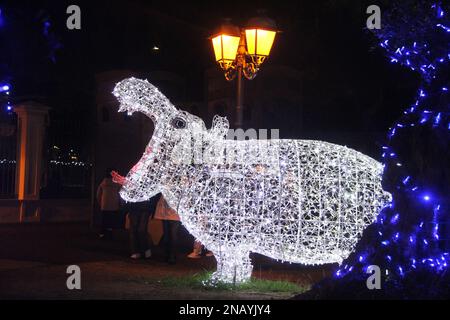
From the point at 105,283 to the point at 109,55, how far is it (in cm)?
1148

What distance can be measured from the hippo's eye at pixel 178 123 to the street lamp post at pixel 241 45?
186 centimetres

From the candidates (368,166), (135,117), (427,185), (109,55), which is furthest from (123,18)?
(427,185)

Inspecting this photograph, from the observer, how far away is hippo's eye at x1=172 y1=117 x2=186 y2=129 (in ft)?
27.8


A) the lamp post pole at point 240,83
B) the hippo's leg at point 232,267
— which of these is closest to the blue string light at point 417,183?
the hippo's leg at point 232,267

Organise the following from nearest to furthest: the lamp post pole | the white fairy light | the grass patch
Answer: the white fairy light, the grass patch, the lamp post pole

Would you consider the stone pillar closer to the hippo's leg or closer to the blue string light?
the hippo's leg

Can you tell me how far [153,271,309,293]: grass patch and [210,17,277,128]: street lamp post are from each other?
102 inches

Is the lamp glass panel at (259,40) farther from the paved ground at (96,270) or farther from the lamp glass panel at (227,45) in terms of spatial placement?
the paved ground at (96,270)

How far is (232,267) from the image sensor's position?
8430mm

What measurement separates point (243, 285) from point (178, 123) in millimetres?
2168

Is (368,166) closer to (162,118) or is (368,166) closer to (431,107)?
(431,107)

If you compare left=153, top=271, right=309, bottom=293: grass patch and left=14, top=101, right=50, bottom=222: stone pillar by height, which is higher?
left=14, top=101, right=50, bottom=222: stone pillar

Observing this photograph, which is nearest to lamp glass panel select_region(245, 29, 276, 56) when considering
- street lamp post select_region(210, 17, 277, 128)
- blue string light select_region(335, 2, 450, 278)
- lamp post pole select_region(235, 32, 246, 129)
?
street lamp post select_region(210, 17, 277, 128)

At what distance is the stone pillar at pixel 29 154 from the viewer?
17234 mm
